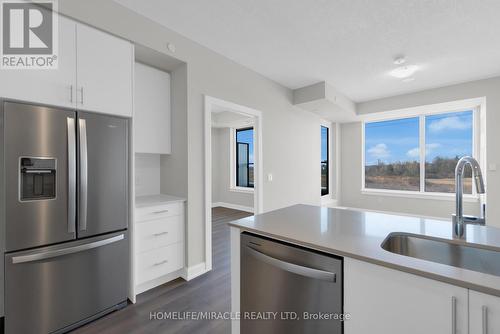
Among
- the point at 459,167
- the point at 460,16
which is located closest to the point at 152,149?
the point at 459,167

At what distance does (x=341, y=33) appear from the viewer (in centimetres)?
253

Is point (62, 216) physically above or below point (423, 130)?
below

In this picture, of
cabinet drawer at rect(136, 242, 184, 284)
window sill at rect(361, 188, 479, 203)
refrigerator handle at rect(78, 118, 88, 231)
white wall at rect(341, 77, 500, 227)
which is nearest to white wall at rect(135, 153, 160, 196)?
cabinet drawer at rect(136, 242, 184, 284)

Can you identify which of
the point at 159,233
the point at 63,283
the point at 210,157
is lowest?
the point at 63,283

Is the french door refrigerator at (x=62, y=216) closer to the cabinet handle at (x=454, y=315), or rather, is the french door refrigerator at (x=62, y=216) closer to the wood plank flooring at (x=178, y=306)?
the wood plank flooring at (x=178, y=306)

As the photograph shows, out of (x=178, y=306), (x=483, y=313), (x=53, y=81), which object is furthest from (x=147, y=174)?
(x=483, y=313)

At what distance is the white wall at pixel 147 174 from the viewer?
2732 mm

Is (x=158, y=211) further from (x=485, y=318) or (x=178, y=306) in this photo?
(x=485, y=318)

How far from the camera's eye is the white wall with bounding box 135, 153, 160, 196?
273 cm

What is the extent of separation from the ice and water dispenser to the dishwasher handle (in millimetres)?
1590

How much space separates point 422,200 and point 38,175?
6.59 metres

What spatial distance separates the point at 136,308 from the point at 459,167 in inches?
104

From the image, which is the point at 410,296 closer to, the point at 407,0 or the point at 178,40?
the point at 407,0

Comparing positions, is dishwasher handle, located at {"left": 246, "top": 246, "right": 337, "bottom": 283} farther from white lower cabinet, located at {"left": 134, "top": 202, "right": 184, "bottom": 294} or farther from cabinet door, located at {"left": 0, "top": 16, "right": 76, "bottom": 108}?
cabinet door, located at {"left": 0, "top": 16, "right": 76, "bottom": 108}
